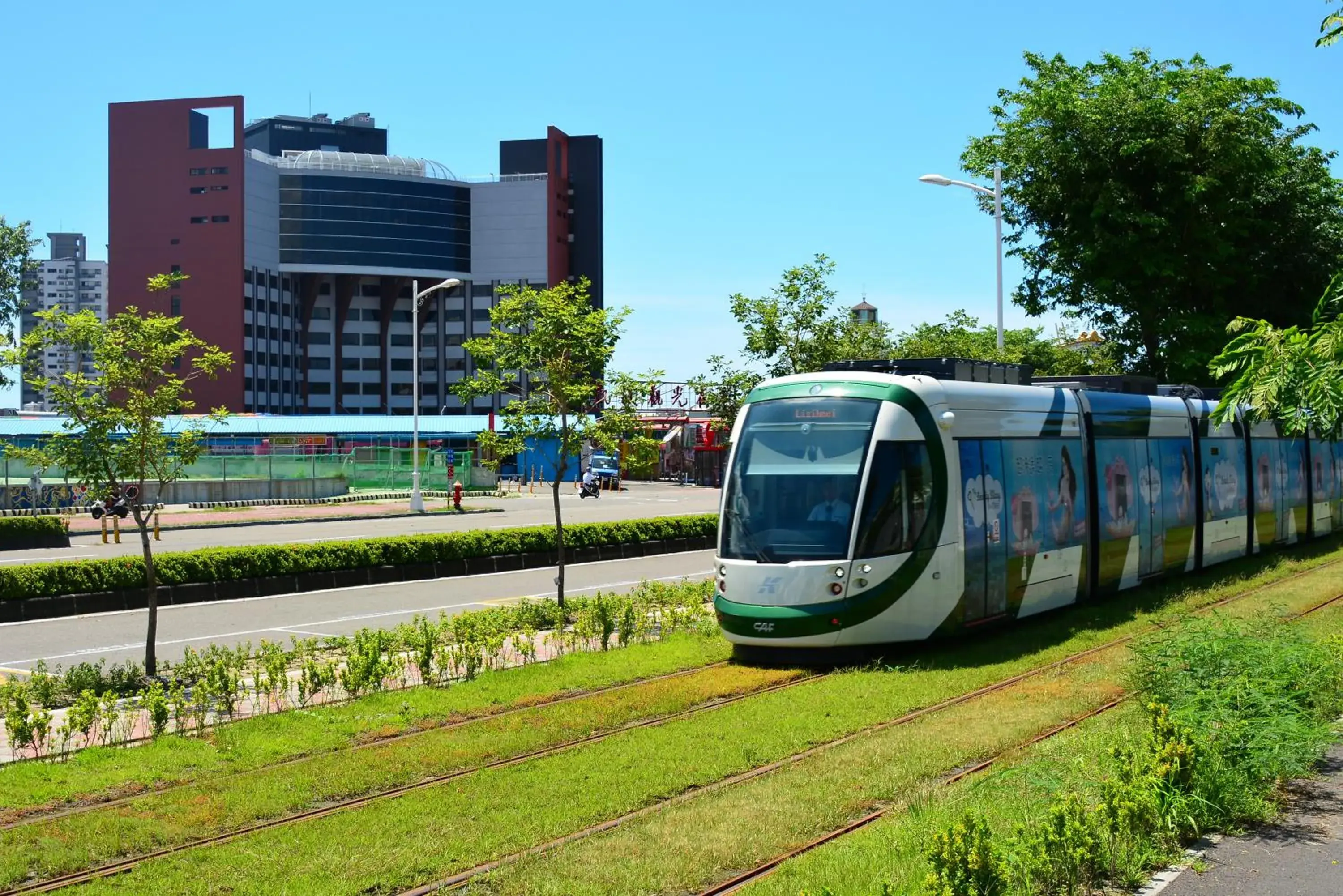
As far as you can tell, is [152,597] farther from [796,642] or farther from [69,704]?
[796,642]

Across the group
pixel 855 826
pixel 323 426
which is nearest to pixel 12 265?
pixel 323 426

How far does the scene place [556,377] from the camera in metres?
19.4

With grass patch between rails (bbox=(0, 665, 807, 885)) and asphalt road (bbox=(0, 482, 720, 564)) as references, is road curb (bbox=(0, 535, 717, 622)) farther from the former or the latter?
grass patch between rails (bbox=(0, 665, 807, 885))

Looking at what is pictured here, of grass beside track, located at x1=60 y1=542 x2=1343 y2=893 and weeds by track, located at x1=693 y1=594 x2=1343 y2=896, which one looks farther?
grass beside track, located at x1=60 y1=542 x2=1343 y2=893

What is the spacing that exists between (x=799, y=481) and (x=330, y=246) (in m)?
113

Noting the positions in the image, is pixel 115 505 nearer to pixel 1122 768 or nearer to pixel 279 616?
pixel 279 616

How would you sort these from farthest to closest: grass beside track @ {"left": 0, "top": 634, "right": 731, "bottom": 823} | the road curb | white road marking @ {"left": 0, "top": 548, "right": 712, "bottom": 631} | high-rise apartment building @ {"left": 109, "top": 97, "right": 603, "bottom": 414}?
1. high-rise apartment building @ {"left": 109, "top": 97, "right": 603, "bottom": 414}
2. the road curb
3. white road marking @ {"left": 0, "top": 548, "right": 712, "bottom": 631}
4. grass beside track @ {"left": 0, "top": 634, "right": 731, "bottom": 823}

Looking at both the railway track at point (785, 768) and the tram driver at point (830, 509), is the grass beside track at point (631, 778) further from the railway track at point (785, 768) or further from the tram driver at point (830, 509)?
the tram driver at point (830, 509)

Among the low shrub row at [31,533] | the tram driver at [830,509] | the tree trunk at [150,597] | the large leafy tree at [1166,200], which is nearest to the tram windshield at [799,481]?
the tram driver at [830,509]

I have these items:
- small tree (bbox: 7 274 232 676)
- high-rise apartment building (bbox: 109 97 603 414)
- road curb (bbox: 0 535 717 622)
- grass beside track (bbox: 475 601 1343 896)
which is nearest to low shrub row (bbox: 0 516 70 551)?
road curb (bbox: 0 535 717 622)

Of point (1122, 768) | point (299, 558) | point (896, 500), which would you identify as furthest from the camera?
point (299, 558)

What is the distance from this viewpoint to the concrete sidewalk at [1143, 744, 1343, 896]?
6.81m

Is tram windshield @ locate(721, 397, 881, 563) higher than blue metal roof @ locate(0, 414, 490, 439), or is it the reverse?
blue metal roof @ locate(0, 414, 490, 439)

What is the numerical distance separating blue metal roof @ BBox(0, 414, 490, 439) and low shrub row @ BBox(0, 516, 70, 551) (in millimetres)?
38307
